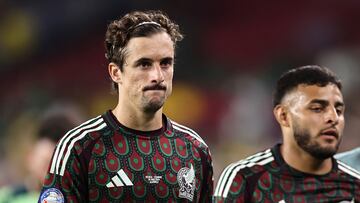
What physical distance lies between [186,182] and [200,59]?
876 centimetres

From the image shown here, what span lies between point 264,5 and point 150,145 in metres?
9.97

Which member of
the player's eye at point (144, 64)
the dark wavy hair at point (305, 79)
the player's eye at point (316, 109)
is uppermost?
the dark wavy hair at point (305, 79)

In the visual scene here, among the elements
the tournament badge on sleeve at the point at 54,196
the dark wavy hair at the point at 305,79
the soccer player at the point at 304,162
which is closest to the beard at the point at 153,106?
the tournament badge on sleeve at the point at 54,196

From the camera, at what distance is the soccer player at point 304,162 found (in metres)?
4.51

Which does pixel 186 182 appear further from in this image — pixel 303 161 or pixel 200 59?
pixel 200 59

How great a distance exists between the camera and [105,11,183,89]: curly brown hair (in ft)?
13.7

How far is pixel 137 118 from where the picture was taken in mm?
4160

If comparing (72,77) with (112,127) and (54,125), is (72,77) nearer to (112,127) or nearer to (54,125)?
(54,125)

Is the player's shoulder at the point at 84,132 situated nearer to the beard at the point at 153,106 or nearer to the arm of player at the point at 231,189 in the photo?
the beard at the point at 153,106

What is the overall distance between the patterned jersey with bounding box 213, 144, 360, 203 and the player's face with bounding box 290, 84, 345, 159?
0.14 meters

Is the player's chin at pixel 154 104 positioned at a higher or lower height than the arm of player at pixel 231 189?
higher

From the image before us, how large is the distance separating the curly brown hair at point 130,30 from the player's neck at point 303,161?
873 millimetres

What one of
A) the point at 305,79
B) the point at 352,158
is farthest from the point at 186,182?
the point at 352,158

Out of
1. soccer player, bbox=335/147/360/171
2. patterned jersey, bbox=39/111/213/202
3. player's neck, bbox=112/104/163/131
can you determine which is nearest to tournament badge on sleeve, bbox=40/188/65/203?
patterned jersey, bbox=39/111/213/202
